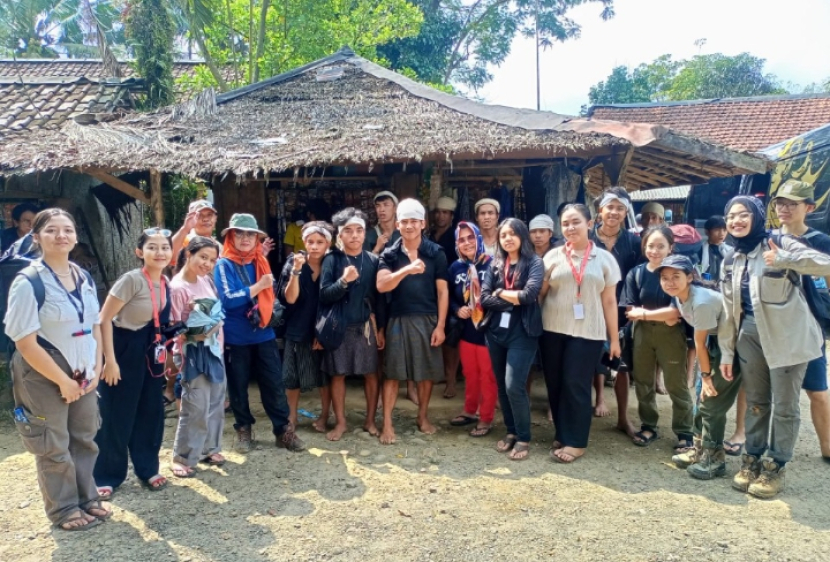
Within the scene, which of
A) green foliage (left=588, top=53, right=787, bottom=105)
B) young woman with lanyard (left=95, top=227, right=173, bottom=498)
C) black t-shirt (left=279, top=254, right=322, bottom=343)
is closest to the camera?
young woman with lanyard (left=95, top=227, right=173, bottom=498)

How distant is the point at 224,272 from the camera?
389cm

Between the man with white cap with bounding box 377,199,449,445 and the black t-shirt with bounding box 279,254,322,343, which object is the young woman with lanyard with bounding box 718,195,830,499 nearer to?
the man with white cap with bounding box 377,199,449,445

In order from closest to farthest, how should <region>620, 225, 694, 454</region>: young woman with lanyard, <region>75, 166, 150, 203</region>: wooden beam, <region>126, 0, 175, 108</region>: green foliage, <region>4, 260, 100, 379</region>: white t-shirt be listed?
1. <region>4, 260, 100, 379</region>: white t-shirt
2. <region>620, 225, 694, 454</region>: young woman with lanyard
3. <region>75, 166, 150, 203</region>: wooden beam
4. <region>126, 0, 175, 108</region>: green foliage

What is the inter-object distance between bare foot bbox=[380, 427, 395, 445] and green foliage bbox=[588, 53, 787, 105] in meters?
23.2

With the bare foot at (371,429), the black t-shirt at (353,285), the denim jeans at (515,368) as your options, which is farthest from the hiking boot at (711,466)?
the black t-shirt at (353,285)

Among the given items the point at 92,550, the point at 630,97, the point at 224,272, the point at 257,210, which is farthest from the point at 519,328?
the point at 630,97

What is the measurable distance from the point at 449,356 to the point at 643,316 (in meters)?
2.00

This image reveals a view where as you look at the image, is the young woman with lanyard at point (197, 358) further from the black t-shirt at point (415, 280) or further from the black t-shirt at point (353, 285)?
the black t-shirt at point (415, 280)

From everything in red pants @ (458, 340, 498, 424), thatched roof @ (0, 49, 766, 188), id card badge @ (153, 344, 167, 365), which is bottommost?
red pants @ (458, 340, 498, 424)

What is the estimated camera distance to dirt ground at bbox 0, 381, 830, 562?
2.85 meters

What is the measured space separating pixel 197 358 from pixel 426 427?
1870mm

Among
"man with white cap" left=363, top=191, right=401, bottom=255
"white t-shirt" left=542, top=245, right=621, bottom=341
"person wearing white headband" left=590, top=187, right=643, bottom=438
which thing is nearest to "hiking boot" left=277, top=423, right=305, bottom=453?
"man with white cap" left=363, top=191, right=401, bottom=255

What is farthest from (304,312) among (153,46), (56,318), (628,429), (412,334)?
(153,46)

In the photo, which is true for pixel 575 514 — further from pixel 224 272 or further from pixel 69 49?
pixel 69 49
